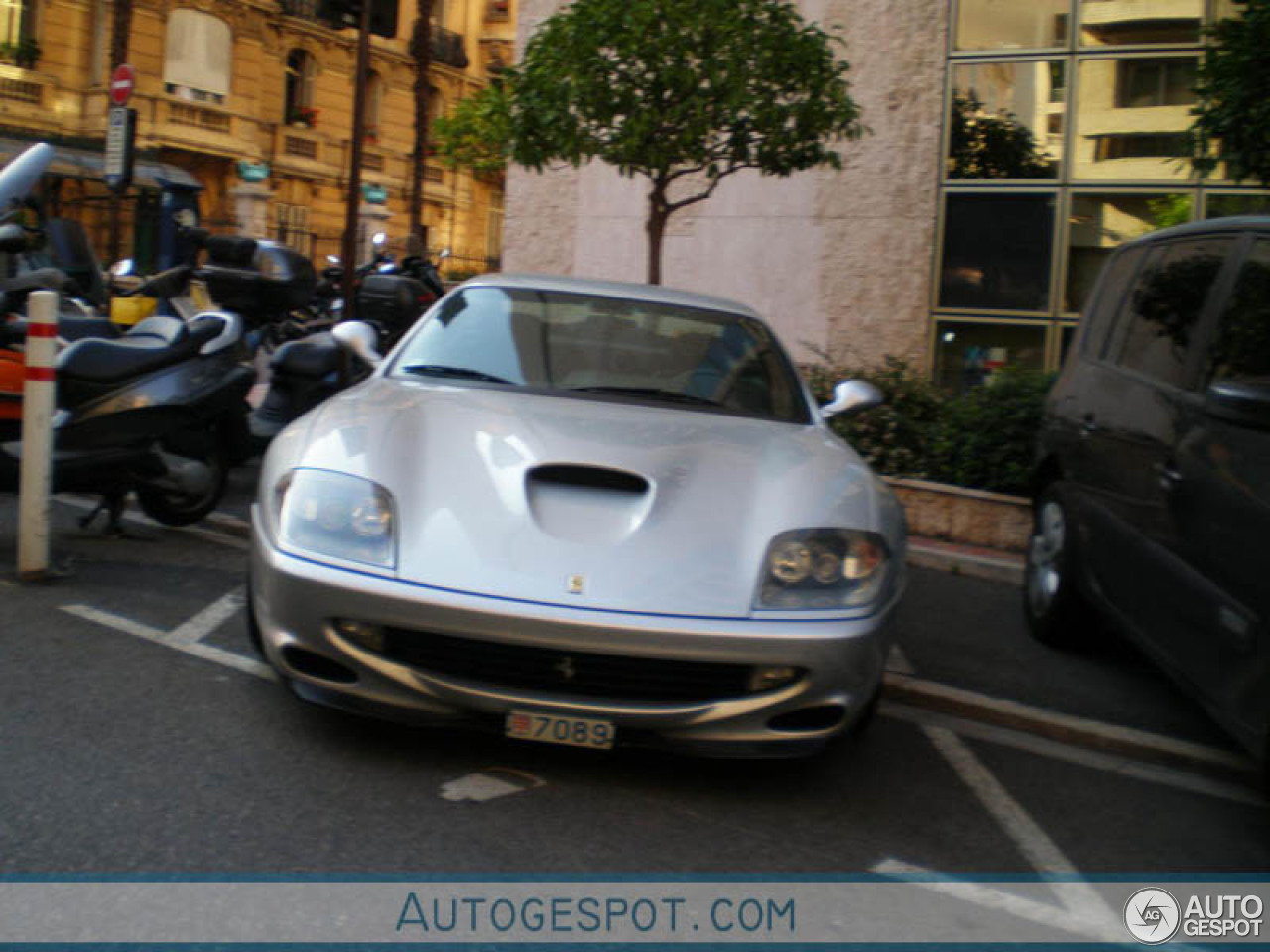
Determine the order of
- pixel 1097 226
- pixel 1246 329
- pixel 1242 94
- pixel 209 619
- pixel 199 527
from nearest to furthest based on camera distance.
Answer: pixel 1246 329, pixel 209 619, pixel 199 527, pixel 1242 94, pixel 1097 226

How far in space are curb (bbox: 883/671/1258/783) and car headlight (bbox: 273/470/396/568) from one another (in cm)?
215

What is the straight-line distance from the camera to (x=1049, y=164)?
1221cm

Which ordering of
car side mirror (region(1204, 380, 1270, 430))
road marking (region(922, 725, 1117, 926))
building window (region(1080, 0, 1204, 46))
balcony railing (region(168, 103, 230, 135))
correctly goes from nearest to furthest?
road marking (region(922, 725, 1117, 926))
car side mirror (region(1204, 380, 1270, 430))
building window (region(1080, 0, 1204, 46))
balcony railing (region(168, 103, 230, 135))

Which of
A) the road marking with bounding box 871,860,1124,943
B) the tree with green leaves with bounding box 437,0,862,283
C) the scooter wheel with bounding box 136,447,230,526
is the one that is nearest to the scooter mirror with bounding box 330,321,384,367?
the scooter wheel with bounding box 136,447,230,526

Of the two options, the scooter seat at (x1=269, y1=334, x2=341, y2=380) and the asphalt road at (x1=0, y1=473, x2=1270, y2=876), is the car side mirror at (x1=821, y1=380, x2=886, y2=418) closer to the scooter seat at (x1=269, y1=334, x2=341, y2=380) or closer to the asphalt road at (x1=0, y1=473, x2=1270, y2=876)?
the asphalt road at (x1=0, y1=473, x2=1270, y2=876)

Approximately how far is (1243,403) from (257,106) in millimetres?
37280

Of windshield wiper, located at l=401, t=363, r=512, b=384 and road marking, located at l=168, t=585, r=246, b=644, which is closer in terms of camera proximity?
windshield wiper, located at l=401, t=363, r=512, b=384

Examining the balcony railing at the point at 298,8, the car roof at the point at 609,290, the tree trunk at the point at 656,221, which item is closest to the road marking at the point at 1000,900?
the car roof at the point at 609,290

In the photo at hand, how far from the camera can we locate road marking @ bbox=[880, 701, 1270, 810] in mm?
4293

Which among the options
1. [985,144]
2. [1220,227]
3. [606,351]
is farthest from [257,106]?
[1220,227]

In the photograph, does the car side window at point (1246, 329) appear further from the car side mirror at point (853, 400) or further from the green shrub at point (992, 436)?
the green shrub at point (992, 436)

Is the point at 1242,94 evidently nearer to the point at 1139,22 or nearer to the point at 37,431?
the point at 1139,22

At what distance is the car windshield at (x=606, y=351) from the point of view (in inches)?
187

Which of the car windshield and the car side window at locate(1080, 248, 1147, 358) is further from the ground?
the car side window at locate(1080, 248, 1147, 358)
